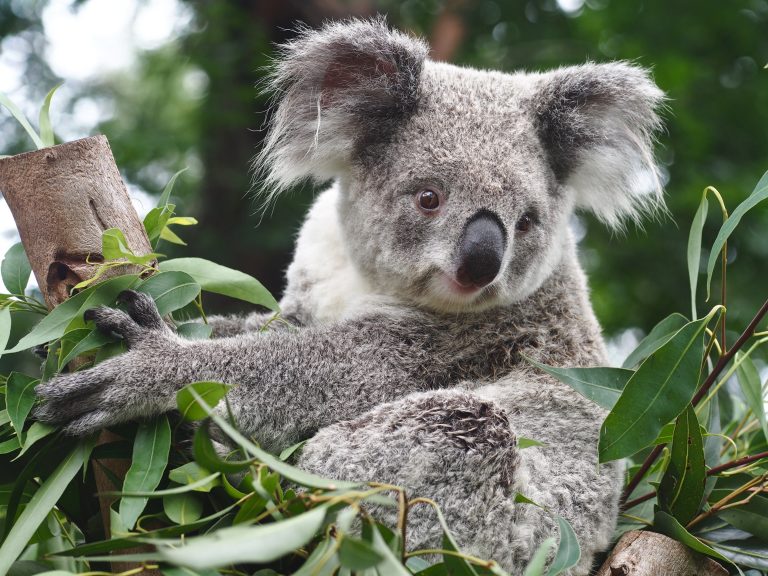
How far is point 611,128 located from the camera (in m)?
3.45

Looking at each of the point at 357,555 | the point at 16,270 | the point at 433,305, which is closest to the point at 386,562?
the point at 357,555

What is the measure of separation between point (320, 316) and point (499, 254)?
979 millimetres

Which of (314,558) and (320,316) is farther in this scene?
(320,316)

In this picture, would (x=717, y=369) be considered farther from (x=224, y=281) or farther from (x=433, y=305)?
(x=224, y=281)

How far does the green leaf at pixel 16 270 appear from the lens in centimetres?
271

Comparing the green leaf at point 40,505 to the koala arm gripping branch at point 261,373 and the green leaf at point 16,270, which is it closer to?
the koala arm gripping branch at point 261,373

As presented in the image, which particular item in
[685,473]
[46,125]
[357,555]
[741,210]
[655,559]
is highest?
[741,210]

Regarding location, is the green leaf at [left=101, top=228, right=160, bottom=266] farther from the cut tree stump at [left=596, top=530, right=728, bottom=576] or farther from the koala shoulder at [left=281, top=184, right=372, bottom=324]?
the cut tree stump at [left=596, top=530, right=728, bottom=576]

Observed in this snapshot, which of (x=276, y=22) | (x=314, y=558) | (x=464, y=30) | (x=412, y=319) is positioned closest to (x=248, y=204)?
(x=276, y=22)

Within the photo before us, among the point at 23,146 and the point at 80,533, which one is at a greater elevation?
the point at 23,146

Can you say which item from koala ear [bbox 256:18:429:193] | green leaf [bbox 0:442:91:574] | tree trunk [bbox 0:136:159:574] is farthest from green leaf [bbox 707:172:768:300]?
green leaf [bbox 0:442:91:574]

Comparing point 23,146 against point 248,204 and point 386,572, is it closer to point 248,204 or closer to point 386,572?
point 248,204

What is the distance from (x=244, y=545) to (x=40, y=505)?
106 cm

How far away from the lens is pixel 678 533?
8.59 ft
